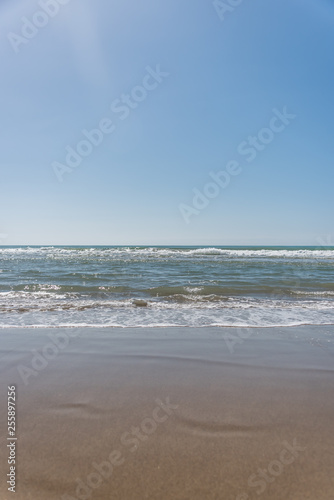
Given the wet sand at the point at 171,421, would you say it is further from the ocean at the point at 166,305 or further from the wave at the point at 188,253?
the wave at the point at 188,253

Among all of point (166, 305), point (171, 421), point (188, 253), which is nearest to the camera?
point (171, 421)

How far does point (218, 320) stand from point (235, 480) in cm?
558

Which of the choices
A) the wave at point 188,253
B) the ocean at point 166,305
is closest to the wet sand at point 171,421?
the ocean at point 166,305

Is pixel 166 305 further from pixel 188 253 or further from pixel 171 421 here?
pixel 188 253

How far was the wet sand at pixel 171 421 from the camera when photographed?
2129mm

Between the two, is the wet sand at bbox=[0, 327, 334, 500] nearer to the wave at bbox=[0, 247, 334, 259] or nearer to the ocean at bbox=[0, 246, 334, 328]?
the ocean at bbox=[0, 246, 334, 328]

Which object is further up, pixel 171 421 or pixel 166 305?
pixel 171 421

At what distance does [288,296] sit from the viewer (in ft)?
38.3

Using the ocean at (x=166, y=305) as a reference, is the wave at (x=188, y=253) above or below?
above

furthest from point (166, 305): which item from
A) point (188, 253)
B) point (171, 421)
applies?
point (188, 253)

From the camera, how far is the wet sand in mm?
2129

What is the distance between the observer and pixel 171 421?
2.95 m

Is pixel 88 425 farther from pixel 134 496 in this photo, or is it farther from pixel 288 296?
pixel 288 296

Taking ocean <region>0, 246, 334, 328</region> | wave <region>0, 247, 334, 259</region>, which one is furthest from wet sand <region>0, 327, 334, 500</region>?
wave <region>0, 247, 334, 259</region>
